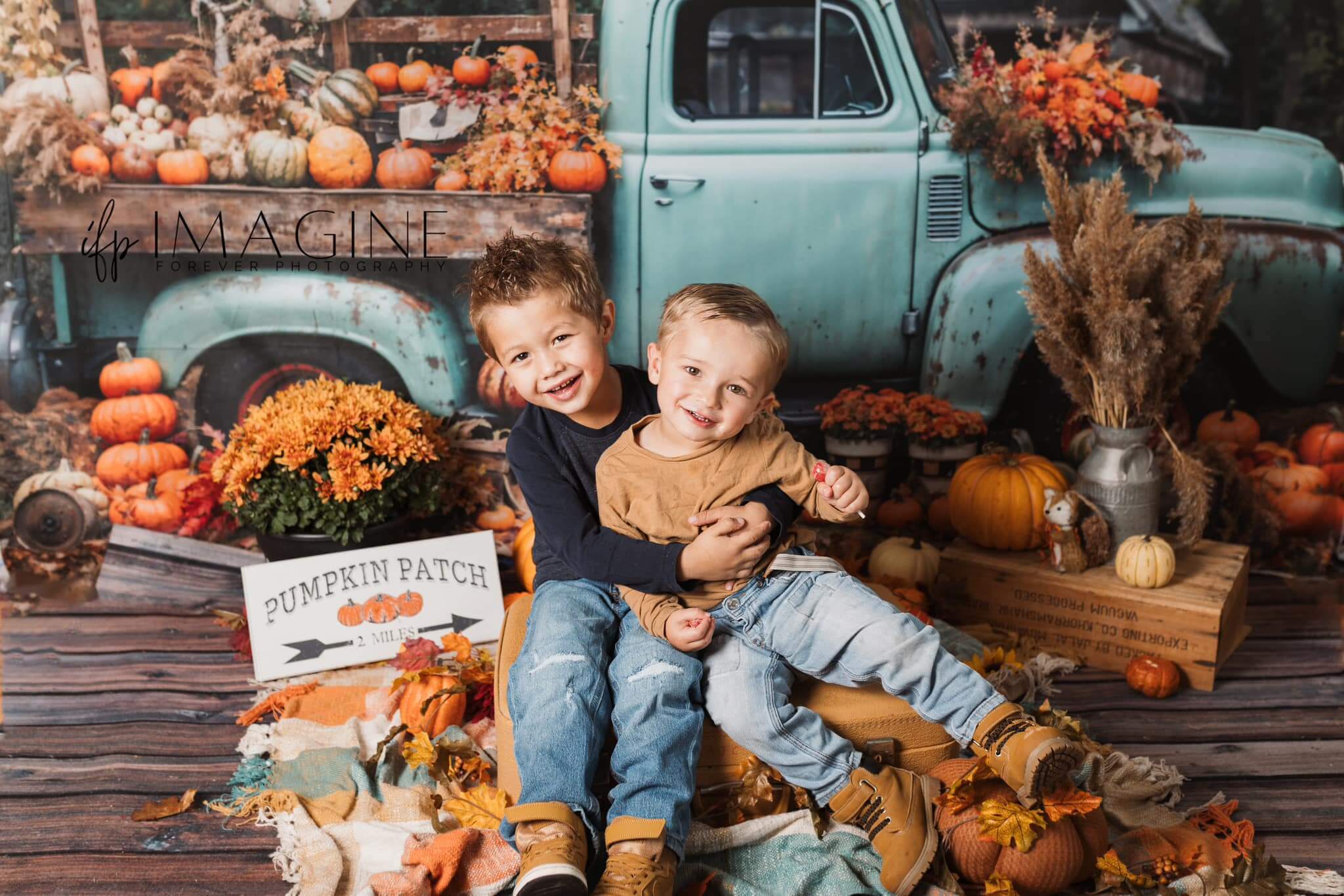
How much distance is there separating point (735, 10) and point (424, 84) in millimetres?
987

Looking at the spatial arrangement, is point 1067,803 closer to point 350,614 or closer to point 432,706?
point 432,706

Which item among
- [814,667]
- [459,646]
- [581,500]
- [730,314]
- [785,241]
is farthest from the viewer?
[785,241]

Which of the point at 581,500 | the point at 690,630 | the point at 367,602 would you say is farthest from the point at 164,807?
the point at 690,630

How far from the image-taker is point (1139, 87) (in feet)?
11.0

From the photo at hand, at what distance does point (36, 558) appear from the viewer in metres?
3.60

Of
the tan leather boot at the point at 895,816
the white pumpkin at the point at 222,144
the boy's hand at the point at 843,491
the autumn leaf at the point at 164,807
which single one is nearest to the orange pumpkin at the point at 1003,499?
the boy's hand at the point at 843,491

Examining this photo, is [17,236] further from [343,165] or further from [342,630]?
[342,630]

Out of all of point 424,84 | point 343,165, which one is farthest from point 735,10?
point 343,165

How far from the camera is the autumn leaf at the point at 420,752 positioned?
251 cm

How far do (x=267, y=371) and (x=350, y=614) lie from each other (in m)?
0.97

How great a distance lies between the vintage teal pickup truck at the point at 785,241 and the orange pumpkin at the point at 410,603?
72cm

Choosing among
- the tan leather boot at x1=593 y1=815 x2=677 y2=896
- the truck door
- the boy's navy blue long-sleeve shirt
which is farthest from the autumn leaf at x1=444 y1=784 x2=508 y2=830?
the truck door

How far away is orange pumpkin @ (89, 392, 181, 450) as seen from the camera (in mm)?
3531

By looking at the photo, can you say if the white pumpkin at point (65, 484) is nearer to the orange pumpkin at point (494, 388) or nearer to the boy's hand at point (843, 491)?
the orange pumpkin at point (494, 388)
